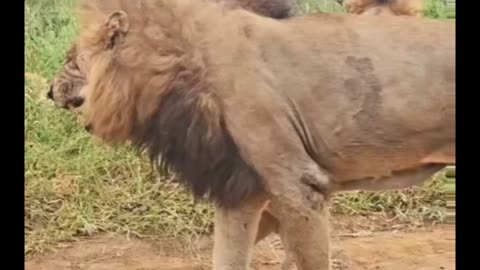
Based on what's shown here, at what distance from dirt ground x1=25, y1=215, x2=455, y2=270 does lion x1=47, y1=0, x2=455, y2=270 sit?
15 centimetres

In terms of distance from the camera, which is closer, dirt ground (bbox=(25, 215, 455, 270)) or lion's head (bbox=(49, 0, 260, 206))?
lion's head (bbox=(49, 0, 260, 206))

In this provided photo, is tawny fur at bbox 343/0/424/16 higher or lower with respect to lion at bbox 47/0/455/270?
higher

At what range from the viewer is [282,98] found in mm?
2129

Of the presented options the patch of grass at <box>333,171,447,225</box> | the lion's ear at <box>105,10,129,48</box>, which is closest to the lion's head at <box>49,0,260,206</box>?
the lion's ear at <box>105,10,129,48</box>

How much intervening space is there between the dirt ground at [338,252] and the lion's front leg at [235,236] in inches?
1.8

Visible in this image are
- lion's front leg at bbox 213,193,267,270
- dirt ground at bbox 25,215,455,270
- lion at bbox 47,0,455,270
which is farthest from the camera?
dirt ground at bbox 25,215,455,270

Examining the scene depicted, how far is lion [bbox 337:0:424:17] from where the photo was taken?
2248 mm

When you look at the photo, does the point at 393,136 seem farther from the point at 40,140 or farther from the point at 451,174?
the point at 40,140

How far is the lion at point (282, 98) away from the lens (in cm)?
213

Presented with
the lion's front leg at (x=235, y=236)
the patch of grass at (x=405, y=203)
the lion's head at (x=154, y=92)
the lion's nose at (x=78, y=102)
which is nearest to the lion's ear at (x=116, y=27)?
the lion's head at (x=154, y=92)

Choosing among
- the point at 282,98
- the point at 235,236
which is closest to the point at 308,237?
the point at 235,236

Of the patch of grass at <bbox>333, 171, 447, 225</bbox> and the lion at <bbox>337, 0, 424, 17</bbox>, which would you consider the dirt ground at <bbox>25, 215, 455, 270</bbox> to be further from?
the lion at <bbox>337, 0, 424, 17</bbox>

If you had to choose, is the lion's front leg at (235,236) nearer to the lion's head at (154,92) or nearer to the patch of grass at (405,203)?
the lion's head at (154,92)
